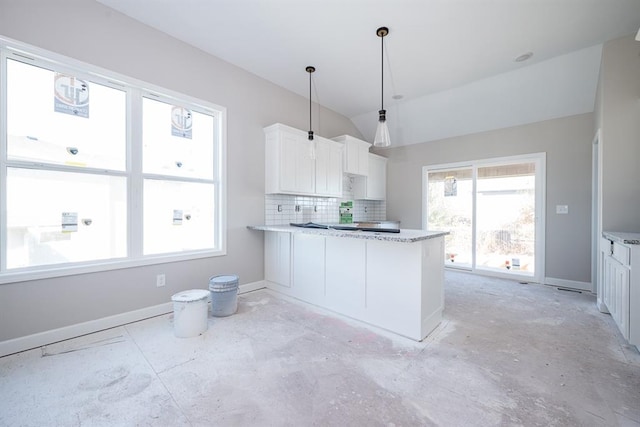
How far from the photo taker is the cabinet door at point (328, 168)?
4.28 m

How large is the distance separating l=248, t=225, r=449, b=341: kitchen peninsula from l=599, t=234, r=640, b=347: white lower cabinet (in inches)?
54.8

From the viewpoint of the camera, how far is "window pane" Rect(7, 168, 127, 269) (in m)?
2.21

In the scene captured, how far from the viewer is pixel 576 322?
107 inches

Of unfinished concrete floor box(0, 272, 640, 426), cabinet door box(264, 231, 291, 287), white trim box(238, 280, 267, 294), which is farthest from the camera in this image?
white trim box(238, 280, 267, 294)

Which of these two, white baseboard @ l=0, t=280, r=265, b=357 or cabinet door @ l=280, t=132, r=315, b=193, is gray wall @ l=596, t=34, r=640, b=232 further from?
white baseboard @ l=0, t=280, r=265, b=357

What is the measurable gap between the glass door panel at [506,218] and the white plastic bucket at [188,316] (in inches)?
181

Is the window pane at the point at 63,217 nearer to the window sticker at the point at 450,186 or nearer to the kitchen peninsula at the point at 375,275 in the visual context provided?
the kitchen peninsula at the point at 375,275

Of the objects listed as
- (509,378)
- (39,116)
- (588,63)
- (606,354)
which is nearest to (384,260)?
(509,378)

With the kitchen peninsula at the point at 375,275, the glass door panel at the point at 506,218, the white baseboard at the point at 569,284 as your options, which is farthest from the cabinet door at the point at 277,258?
the white baseboard at the point at 569,284

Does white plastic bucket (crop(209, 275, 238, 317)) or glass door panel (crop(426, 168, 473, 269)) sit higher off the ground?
glass door panel (crop(426, 168, 473, 269))

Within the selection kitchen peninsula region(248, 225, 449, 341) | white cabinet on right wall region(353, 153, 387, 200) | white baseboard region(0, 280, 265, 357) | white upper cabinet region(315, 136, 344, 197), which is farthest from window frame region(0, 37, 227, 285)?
white cabinet on right wall region(353, 153, 387, 200)

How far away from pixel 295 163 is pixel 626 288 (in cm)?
366

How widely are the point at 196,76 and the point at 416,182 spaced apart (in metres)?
4.28

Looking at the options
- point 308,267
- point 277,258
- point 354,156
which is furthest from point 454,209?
point 277,258
